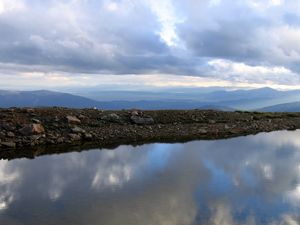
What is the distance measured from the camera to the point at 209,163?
41250 millimetres

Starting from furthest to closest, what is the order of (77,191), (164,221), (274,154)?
(274,154), (77,191), (164,221)

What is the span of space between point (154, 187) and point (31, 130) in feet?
76.9

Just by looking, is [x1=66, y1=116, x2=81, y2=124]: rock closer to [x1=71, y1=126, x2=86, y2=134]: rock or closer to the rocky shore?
the rocky shore

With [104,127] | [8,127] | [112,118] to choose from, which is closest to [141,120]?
[112,118]

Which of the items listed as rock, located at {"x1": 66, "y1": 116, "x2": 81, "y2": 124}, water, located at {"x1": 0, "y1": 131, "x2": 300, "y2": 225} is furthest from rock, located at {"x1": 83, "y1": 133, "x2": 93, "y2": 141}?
water, located at {"x1": 0, "y1": 131, "x2": 300, "y2": 225}

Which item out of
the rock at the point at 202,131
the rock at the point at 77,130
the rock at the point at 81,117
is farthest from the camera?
the rock at the point at 202,131

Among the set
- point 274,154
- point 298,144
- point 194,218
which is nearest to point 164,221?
point 194,218

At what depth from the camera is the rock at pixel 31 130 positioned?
164 ft

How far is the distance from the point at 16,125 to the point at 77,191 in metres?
23.9

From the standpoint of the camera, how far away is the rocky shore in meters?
49.0

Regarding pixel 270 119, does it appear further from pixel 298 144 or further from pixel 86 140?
pixel 86 140

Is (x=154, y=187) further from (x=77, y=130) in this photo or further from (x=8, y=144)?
(x=77, y=130)

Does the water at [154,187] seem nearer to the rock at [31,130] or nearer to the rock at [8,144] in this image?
the rock at [8,144]

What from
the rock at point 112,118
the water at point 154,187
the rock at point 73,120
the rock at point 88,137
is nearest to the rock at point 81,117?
the rock at point 73,120
